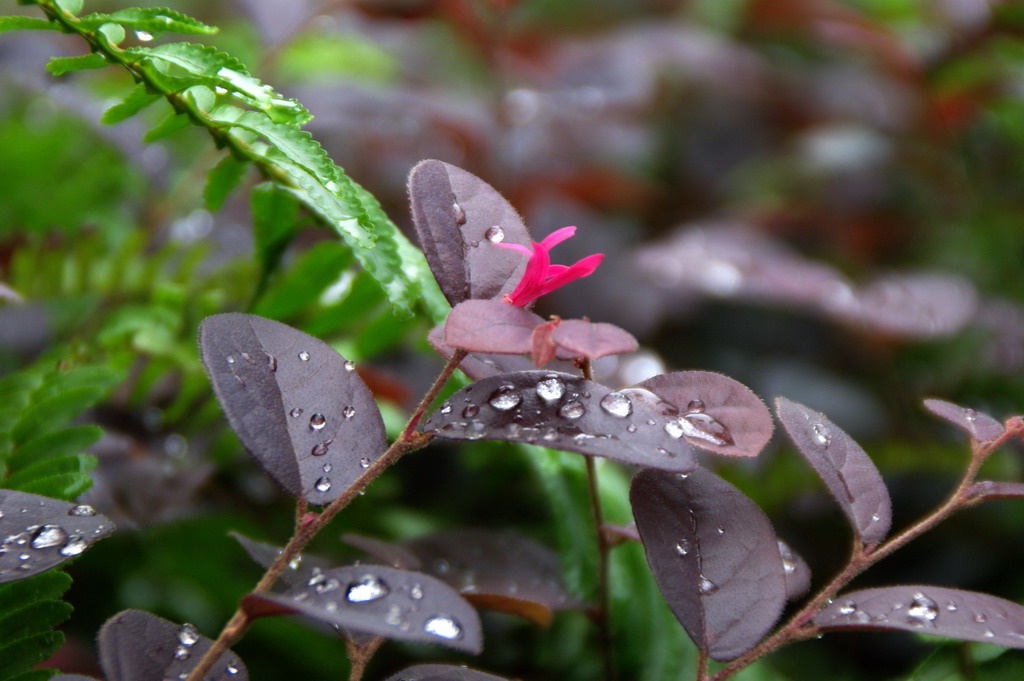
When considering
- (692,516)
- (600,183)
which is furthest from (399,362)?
(692,516)

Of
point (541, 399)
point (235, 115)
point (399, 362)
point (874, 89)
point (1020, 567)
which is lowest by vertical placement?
point (1020, 567)

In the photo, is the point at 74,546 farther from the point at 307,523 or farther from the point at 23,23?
the point at 23,23

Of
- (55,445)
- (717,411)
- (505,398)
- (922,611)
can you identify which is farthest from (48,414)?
(922,611)

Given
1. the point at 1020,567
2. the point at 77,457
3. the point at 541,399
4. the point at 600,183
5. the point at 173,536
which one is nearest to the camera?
the point at 541,399

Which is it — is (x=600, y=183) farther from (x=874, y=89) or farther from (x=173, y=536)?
(x=173, y=536)

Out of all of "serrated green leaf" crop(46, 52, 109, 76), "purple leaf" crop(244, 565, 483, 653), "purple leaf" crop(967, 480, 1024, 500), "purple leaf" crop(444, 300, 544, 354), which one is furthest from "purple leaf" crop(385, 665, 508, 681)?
"serrated green leaf" crop(46, 52, 109, 76)

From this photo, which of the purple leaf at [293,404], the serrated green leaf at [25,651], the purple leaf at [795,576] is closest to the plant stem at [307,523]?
the purple leaf at [293,404]

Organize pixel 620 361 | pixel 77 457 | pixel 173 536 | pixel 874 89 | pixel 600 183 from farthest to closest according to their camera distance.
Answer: pixel 874 89
pixel 600 183
pixel 620 361
pixel 173 536
pixel 77 457
